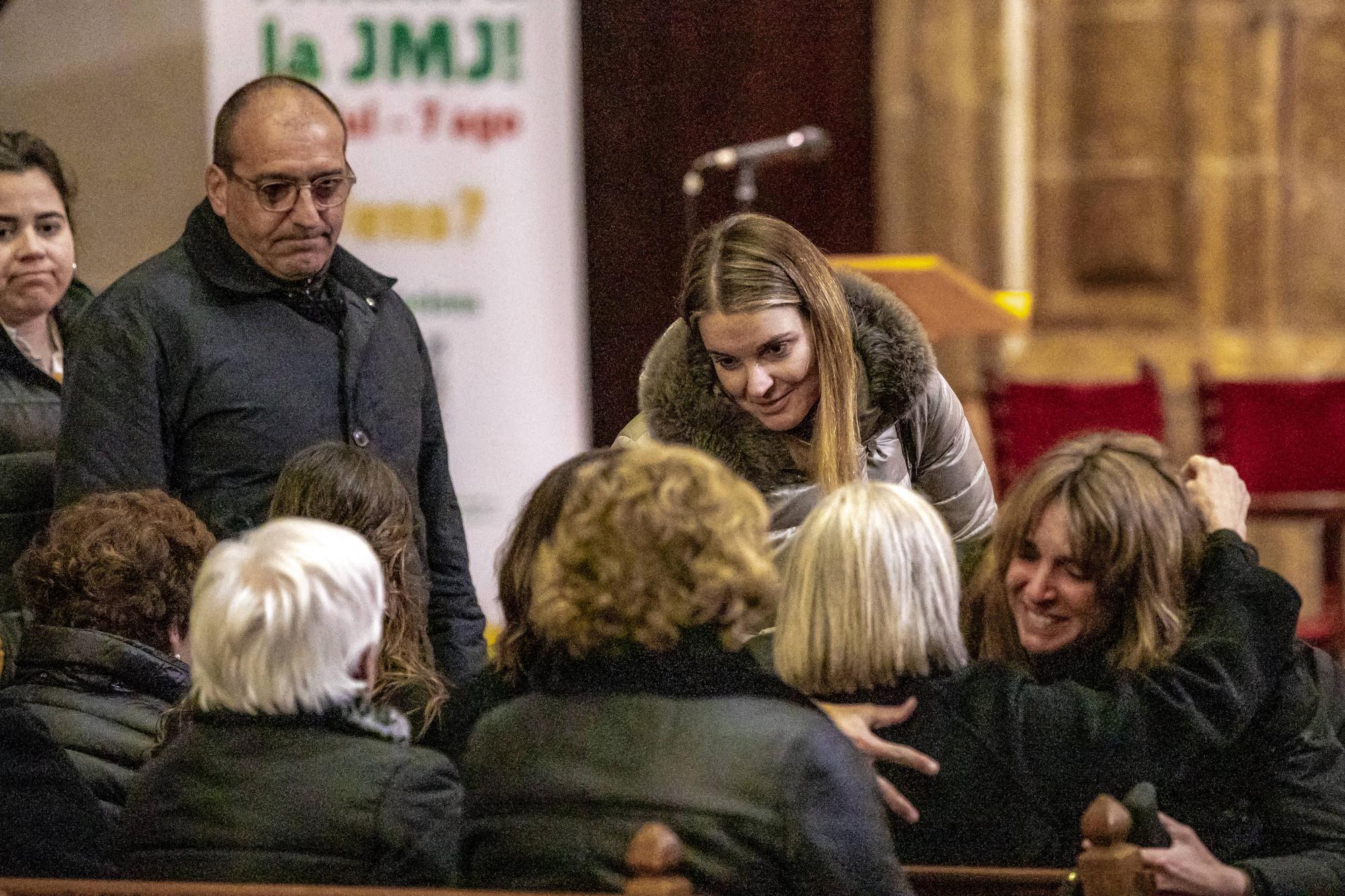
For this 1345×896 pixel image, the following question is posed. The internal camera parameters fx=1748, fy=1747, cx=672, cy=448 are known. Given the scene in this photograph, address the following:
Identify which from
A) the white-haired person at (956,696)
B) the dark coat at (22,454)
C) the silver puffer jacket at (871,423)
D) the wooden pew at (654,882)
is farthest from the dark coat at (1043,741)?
the dark coat at (22,454)

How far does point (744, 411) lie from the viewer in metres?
2.68

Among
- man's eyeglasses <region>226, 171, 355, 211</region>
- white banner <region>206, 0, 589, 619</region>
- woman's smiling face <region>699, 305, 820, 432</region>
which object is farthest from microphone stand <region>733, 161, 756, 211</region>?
woman's smiling face <region>699, 305, 820, 432</region>

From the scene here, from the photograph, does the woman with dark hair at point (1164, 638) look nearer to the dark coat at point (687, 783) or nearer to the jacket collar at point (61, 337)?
the dark coat at point (687, 783)

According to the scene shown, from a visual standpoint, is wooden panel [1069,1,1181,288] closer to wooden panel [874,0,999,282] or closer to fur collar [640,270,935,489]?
wooden panel [874,0,999,282]

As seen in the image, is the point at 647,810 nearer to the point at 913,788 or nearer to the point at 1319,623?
the point at 913,788

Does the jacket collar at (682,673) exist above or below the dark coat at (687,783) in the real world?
above

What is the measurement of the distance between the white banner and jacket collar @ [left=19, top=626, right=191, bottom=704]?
2.37 meters

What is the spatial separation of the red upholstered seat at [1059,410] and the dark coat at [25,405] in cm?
300

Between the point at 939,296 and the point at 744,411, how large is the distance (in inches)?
87.3

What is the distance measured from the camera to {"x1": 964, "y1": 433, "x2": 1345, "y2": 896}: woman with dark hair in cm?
204

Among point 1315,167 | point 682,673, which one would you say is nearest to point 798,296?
point 682,673

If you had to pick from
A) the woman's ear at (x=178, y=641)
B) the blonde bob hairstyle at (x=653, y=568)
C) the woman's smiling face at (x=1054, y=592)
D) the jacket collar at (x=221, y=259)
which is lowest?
the woman's ear at (x=178, y=641)

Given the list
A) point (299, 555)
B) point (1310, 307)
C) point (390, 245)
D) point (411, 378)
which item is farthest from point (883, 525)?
point (1310, 307)

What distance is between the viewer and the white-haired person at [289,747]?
177 cm
